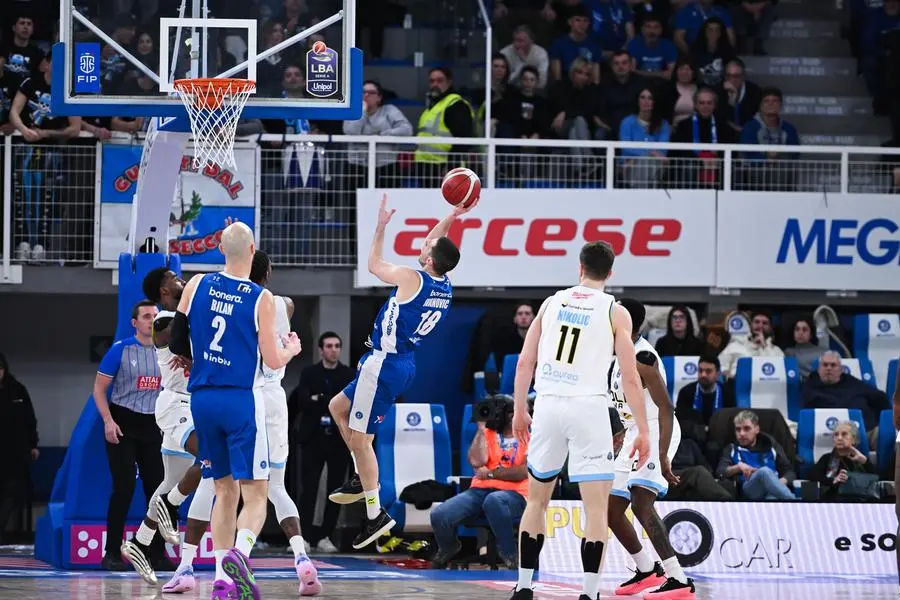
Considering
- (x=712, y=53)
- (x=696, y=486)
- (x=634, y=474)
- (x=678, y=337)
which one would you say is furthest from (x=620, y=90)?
(x=634, y=474)

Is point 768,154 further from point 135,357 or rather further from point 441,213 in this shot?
point 135,357

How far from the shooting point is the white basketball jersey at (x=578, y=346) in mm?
9625

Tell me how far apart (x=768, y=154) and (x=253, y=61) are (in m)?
8.56

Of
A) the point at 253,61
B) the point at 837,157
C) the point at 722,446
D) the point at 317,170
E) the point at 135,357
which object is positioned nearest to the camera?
the point at 253,61

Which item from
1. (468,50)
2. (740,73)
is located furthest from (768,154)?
(468,50)

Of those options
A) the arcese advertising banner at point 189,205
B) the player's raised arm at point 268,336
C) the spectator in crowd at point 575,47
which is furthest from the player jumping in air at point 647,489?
the spectator in crowd at point 575,47

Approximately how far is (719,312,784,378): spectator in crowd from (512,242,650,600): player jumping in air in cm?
776

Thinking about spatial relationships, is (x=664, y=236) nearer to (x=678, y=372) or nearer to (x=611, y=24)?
(x=678, y=372)

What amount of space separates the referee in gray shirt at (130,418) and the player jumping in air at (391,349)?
6.69 ft

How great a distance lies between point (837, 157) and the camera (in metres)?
19.9

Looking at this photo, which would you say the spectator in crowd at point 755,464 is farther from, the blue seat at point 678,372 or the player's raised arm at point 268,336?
the player's raised arm at point 268,336

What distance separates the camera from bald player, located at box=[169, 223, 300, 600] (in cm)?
927

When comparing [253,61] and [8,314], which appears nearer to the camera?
[253,61]

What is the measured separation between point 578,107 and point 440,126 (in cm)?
208
